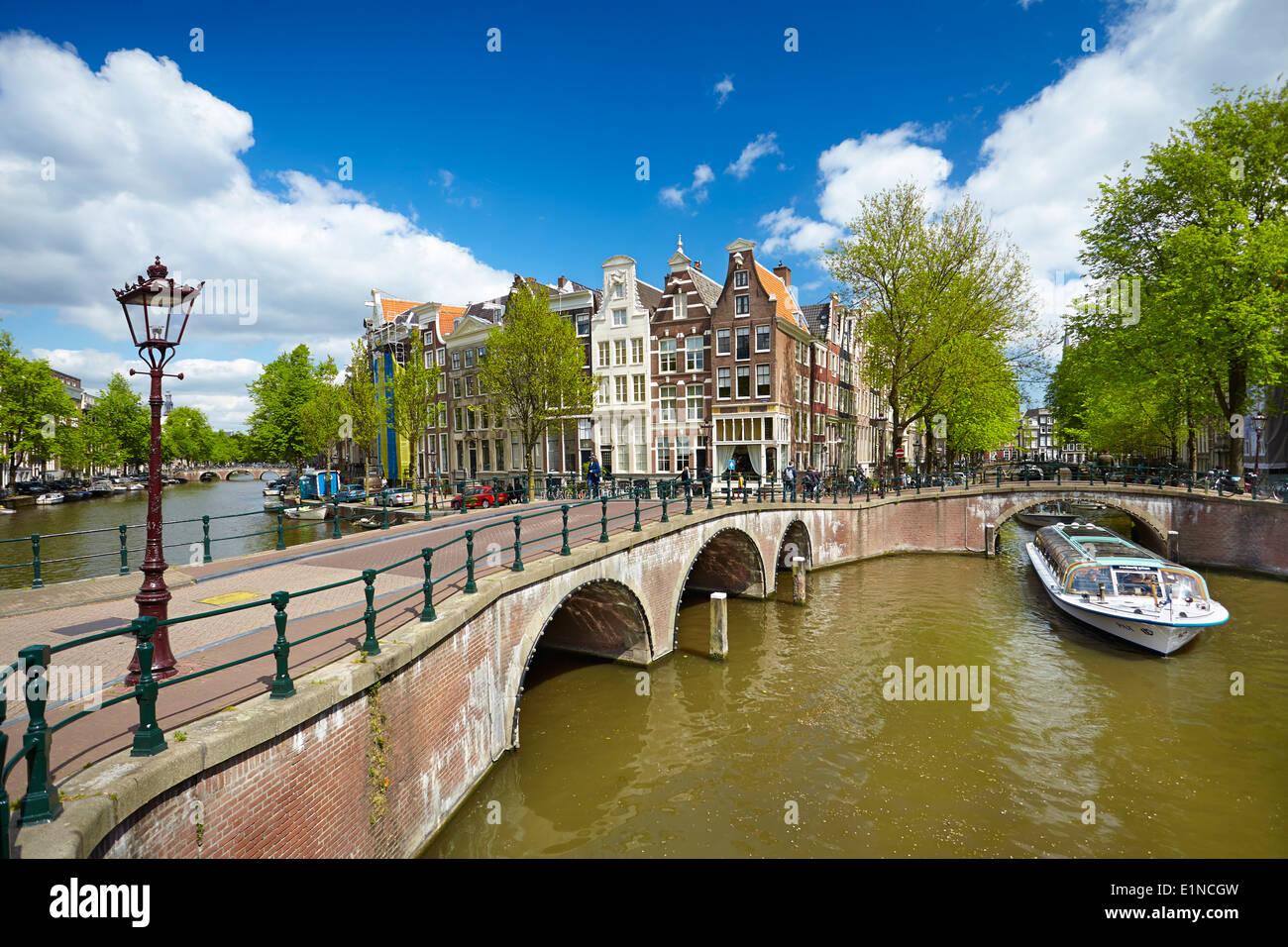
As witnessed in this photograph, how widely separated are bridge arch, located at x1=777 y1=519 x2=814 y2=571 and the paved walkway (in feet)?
43.8

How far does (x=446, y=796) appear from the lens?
337 inches

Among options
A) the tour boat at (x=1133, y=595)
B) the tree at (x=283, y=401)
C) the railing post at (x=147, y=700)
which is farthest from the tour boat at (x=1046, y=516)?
the tree at (x=283, y=401)

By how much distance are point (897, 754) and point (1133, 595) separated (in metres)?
11.4

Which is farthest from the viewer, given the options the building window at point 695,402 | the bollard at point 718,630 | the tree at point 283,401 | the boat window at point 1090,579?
the tree at point 283,401

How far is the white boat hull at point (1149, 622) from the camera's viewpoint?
15328 millimetres

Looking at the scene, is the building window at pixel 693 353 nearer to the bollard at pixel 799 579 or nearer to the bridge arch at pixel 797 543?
the bridge arch at pixel 797 543

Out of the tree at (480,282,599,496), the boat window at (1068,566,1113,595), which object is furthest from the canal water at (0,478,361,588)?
the boat window at (1068,566,1113,595)

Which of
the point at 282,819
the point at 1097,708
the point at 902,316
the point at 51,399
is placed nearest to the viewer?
the point at 282,819

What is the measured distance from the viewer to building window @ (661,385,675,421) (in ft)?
121

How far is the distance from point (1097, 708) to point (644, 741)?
10.2m

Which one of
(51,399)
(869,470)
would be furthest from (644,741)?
(51,399)

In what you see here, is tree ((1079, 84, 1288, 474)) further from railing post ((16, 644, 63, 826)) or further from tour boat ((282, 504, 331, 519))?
tour boat ((282, 504, 331, 519))

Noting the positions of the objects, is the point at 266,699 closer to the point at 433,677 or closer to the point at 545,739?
the point at 433,677

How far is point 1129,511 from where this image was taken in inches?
1160
